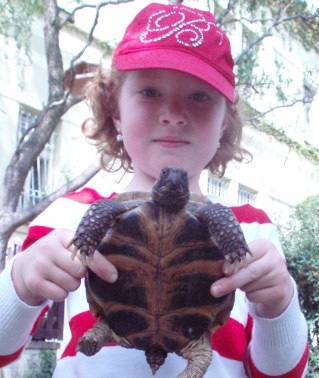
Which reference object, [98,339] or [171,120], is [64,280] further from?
[171,120]

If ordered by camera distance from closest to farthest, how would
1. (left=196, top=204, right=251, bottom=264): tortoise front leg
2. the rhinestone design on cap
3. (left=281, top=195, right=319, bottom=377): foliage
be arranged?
(left=196, top=204, right=251, bottom=264): tortoise front leg → the rhinestone design on cap → (left=281, top=195, right=319, bottom=377): foliage

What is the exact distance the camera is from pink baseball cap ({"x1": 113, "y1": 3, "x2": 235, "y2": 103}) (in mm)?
1567

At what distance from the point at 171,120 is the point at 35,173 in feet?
23.3

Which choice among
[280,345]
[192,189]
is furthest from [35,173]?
[280,345]

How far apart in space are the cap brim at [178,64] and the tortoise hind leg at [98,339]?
26.9 inches

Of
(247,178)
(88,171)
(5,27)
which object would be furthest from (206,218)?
(247,178)

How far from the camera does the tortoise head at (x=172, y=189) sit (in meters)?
1.11

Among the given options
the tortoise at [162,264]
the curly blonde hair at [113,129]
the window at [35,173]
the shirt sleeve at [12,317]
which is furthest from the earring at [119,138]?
the window at [35,173]

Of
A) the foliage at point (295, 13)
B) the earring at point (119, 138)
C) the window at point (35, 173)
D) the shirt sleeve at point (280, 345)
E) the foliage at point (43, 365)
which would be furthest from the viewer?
the window at point (35, 173)

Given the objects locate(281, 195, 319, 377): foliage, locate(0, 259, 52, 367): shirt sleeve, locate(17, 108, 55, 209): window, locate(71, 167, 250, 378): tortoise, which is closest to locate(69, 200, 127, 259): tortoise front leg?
locate(71, 167, 250, 378): tortoise

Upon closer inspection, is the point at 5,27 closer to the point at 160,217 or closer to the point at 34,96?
the point at 34,96

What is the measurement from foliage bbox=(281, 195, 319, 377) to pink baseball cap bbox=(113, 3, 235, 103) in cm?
401

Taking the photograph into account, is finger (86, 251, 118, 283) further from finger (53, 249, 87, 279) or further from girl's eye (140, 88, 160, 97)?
girl's eye (140, 88, 160, 97)

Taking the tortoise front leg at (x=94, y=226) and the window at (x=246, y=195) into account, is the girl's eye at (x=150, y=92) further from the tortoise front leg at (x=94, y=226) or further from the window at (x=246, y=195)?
the window at (x=246, y=195)
